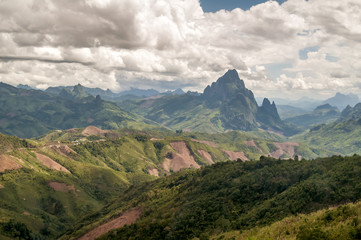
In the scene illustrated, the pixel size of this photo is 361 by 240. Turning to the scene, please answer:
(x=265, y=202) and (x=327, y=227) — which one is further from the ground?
(x=327, y=227)

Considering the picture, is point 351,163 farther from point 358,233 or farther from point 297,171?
point 358,233

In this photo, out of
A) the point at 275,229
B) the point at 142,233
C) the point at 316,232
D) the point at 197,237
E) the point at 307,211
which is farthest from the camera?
the point at 142,233

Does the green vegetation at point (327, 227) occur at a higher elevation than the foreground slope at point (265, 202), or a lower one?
higher

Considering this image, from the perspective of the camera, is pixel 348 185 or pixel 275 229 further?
pixel 348 185

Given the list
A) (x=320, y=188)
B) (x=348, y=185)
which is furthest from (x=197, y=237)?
(x=348, y=185)

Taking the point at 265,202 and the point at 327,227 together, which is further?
the point at 265,202

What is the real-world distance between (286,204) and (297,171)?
164 feet

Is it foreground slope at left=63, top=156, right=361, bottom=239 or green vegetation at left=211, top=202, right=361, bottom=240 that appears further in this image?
foreground slope at left=63, top=156, right=361, bottom=239

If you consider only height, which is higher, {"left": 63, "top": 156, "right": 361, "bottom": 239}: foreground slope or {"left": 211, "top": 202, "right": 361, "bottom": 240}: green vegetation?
{"left": 211, "top": 202, "right": 361, "bottom": 240}: green vegetation

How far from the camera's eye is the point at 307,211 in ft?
451

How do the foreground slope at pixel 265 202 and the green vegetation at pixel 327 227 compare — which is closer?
the green vegetation at pixel 327 227

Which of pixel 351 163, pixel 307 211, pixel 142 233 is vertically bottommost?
pixel 142 233

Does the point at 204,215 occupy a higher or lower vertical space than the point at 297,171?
lower

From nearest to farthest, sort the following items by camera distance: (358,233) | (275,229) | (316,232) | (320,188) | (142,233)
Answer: (358,233), (316,232), (275,229), (320,188), (142,233)
